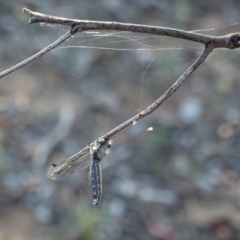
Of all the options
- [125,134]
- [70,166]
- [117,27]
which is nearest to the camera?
[117,27]

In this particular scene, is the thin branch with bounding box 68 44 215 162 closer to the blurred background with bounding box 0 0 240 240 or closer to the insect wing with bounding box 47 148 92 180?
the insect wing with bounding box 47 148 92 180

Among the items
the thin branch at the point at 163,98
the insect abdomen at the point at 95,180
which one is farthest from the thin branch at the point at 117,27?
the insect abdomen at the point at 95,180

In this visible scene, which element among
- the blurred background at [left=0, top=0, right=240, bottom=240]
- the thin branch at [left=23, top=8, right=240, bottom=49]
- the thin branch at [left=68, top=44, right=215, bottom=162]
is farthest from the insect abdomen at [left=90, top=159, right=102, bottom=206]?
the blurred background at [left=0, top=0, right=240, bottom=240]

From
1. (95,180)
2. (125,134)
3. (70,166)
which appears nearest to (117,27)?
(95,180)

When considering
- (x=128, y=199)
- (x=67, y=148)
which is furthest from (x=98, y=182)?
(x=67, y=148)

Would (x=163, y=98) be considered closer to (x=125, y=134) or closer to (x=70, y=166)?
(x=70, y=166)

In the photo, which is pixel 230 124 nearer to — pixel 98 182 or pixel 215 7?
pixel 215 7

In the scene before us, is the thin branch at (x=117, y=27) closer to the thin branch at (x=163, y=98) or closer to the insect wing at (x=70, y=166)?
the thin branch at (x=163, y=98)
